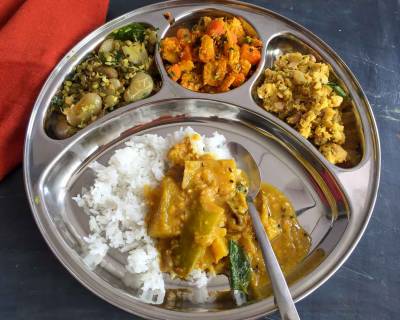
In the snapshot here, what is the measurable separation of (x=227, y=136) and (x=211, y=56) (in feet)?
1.70

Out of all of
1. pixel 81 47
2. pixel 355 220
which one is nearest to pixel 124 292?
pixel 355 220

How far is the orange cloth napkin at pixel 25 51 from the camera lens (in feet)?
8.38

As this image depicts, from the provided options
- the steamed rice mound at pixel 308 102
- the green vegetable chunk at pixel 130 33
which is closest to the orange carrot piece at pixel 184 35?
the green vegetable chunk at pixel 130 33

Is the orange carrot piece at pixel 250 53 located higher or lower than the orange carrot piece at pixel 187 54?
higher

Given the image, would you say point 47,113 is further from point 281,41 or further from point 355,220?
point 355,220

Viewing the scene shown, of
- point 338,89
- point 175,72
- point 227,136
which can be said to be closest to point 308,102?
point 338,89

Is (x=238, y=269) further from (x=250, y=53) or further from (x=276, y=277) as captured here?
(x=250, y=53)

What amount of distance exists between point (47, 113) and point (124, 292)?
1.16 meters

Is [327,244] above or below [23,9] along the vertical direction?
below

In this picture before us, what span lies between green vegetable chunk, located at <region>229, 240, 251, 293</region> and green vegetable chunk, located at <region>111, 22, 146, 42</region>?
57.2 inches

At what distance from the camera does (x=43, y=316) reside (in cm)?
237

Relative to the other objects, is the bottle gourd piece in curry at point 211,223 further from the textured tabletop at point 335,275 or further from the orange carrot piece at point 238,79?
the orange carrot piece at point 238,79

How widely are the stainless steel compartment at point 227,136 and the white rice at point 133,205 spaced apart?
69mm

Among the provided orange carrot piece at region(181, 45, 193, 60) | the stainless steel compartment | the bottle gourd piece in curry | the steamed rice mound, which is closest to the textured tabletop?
the stainless steel compartment
